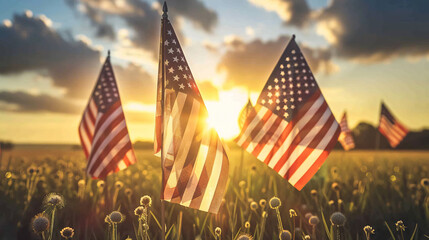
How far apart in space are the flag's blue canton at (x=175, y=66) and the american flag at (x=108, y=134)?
3.42 meters

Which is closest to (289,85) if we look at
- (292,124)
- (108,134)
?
(292,124)

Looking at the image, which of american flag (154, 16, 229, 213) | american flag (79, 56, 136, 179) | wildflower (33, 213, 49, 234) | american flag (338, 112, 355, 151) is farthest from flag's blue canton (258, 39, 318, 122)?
american flag (338, 112, 355, 151)

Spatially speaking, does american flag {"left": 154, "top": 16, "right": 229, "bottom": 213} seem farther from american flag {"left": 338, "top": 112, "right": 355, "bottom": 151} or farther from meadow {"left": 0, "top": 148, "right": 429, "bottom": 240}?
american flag {"left": 338, "top": 112, "right": 355, "bottom": 151}

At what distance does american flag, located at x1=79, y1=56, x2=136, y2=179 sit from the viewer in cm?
663

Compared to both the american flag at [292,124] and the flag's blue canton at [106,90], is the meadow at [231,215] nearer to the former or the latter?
the american flag at [292,124]

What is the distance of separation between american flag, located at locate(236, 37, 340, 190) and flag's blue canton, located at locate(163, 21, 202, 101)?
102 inches

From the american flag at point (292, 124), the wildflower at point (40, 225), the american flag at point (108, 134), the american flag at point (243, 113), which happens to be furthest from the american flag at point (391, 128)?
the wildflower at point (40, 225)

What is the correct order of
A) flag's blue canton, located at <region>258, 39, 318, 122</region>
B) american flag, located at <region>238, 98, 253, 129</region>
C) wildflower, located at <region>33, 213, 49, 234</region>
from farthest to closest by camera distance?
american flag, located at <region>238, 98, 253, 129</region>, flag's blue canton, located at <region>258, 39, 318, 122</region>, wildflower, located at <region>33, 213, 49, 234</region>

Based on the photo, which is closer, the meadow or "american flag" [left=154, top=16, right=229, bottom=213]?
"american flag" [left=154, top=16, right=229, bottom=213]

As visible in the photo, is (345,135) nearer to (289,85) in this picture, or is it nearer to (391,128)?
(391,128)

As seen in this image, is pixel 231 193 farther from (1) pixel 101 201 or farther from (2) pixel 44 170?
(2) pixel 44 170

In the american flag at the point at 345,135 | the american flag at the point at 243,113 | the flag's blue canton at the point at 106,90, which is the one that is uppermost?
the flag's blue canton at the point at 106,90

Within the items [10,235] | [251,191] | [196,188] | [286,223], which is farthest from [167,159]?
[251,191]

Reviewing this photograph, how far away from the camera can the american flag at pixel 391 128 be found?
43.5 feet
